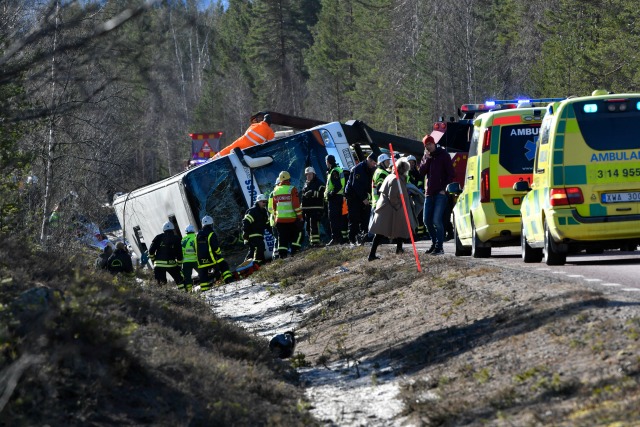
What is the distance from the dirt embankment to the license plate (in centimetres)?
145

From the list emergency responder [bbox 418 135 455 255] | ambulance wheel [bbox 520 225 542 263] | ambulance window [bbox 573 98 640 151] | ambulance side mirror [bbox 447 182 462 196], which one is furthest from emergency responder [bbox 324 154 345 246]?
ambulance window [bbox 573 98 640 151]

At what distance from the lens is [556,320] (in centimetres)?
1016

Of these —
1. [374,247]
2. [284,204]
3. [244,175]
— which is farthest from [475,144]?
[244,175]

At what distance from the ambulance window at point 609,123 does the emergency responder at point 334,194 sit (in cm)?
1050

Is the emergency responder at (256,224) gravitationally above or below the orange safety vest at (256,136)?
below

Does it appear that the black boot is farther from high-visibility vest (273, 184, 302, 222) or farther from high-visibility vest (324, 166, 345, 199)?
high-visibility vest (273, 184, 302, 222)

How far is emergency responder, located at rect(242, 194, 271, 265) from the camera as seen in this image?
25344mm

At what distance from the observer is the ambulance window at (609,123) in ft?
48.2

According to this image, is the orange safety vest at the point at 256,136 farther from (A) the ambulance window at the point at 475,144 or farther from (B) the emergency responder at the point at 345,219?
(A) the ambulance window at the point at 475,144

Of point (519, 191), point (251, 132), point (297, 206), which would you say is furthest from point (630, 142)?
point (251, 132)

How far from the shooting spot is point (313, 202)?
1022 inches

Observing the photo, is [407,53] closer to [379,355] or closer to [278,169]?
[278,169]

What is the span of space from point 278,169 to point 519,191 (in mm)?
11331

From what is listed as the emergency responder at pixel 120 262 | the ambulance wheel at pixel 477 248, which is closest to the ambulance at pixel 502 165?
the ambulance wheel at pixel 477 248
